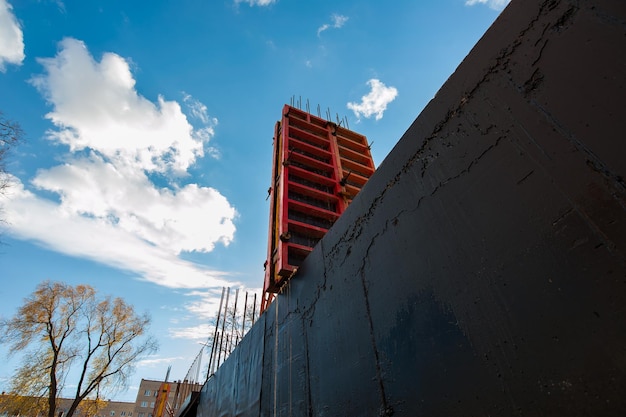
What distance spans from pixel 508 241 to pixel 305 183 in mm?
7115

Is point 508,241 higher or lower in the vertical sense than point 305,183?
lower

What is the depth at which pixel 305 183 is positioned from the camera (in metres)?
8.37

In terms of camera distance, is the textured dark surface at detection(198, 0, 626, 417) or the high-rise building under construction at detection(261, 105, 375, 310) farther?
the high-rise building under construction at detection(261, 105, 375, 310)

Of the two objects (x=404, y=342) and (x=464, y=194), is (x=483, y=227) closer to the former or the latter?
(x=464, y=194)

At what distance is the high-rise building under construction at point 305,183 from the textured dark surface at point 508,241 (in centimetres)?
320

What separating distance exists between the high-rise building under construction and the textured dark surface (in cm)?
320

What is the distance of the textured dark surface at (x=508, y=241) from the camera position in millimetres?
1096

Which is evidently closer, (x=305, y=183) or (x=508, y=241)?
(x=508, y=241)

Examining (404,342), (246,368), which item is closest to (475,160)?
(404,342)

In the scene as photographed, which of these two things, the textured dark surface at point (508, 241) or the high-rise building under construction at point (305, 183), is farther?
the high-rise building under construction at point (305, 183)

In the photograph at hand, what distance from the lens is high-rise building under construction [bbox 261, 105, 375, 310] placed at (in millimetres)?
6418

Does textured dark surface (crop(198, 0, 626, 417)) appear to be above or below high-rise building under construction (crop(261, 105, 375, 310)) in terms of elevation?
below

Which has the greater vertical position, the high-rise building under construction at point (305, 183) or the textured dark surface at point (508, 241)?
the high-rise building under construction at point (305, 183)

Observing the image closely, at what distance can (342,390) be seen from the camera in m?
2.55
